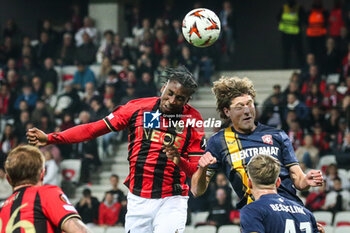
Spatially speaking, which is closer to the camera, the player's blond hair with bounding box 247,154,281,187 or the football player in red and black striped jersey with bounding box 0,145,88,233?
the football player in red and black striped jersey with bounding box 0,145,88,233

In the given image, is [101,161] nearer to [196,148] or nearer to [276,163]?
[196,148]

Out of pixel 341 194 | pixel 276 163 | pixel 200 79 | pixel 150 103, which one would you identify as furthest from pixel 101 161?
pixel 276 163

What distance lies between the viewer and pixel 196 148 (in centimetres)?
635

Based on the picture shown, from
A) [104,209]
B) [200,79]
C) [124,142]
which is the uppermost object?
[200,79]

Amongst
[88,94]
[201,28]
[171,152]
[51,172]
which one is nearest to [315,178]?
[171,152]

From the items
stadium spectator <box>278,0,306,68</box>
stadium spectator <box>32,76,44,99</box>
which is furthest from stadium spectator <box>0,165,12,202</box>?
stadium spectator <box>278,0,306,68</box>

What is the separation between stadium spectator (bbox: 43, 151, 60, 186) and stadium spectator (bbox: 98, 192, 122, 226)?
1161 mm

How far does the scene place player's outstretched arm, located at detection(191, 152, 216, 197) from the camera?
518 centimetres

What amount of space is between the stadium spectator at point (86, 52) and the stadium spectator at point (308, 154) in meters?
6.63

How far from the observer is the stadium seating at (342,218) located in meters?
10.2

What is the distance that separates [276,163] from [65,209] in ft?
4.54

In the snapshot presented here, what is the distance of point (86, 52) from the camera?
1616 cm

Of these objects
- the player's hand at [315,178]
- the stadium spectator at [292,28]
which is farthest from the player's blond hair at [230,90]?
the stadium spectator at [292,28]

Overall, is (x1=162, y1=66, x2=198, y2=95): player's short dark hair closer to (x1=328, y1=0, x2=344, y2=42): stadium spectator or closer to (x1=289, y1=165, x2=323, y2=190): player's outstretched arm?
(x1=289, y1=165, x2=323, y2=190): player's outstretched arm
